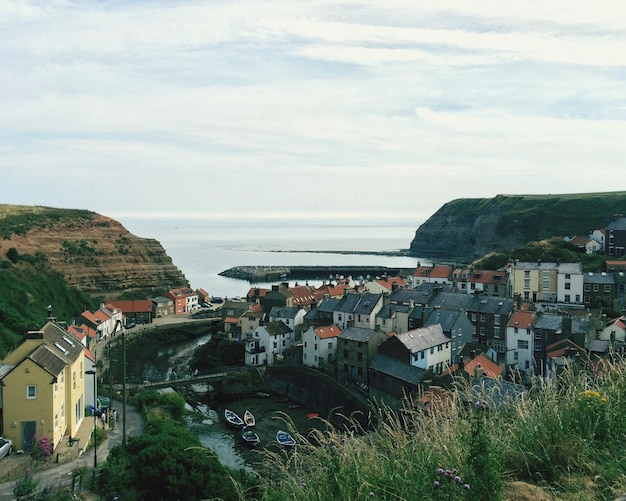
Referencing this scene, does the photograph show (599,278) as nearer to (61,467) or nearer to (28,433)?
(61,467)

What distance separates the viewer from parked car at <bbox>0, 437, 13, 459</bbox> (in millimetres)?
21344

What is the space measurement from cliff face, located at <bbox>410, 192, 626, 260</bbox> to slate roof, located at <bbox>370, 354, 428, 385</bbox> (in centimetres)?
8141

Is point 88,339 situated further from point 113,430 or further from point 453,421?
point 453,421

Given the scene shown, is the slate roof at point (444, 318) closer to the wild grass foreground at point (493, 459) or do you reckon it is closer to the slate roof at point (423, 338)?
the slate roof at point (423, 338)

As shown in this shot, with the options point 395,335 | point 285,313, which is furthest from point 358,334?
point 285,313

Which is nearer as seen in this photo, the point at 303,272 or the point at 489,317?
the point at 489,317

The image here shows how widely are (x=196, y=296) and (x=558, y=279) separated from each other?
47.8 meters

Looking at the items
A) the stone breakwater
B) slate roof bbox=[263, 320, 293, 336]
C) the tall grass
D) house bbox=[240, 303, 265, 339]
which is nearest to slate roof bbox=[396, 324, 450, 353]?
slate roof bbox=[263, 320, 293, 336]

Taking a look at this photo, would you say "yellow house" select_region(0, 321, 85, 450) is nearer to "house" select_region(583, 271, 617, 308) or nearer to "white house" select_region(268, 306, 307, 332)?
"white house" select_region(268, 306, 307, 332)

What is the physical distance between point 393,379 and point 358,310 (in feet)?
47.2

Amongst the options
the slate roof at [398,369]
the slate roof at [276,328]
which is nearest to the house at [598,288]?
the slate roof at [398,369]

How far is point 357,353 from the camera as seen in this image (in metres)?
37.9

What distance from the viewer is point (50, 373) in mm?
22781

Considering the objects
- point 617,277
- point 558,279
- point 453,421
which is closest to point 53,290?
point 558,279
